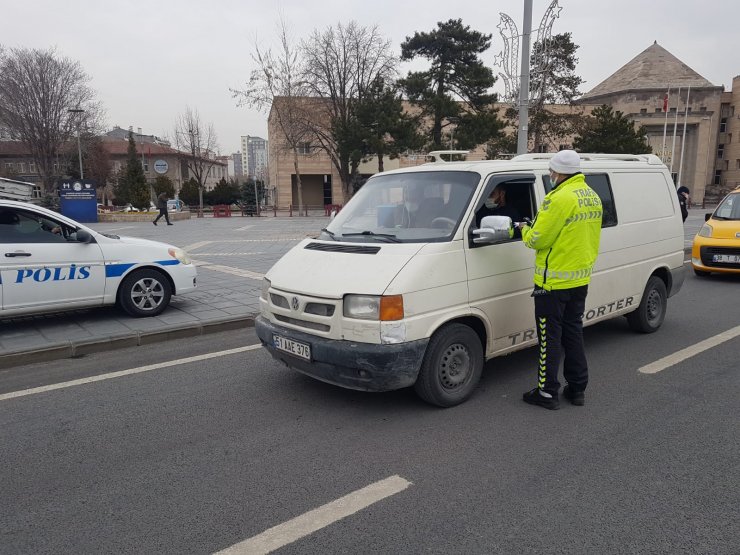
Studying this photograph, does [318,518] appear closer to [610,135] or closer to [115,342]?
[115,342]

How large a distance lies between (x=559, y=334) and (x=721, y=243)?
774 centimetres

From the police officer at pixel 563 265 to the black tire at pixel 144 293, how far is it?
540 centimetres

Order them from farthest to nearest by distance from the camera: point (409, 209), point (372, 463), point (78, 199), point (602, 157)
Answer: point (78, 199), point (602, 157), point (409, 209), point (372, 463)

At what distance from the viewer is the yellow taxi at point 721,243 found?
988 centimetres

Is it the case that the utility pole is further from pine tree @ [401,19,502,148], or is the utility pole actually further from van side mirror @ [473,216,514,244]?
pine tree @ [401,19,502,148]

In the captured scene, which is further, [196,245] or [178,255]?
[196,245]

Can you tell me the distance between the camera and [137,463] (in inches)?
142

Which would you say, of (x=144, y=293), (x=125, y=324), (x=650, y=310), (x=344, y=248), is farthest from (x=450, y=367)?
(x=144, y=293)

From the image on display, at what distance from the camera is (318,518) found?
292 cm

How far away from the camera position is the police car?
254 inches

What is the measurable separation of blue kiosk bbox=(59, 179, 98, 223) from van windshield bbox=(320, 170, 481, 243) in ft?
88.7

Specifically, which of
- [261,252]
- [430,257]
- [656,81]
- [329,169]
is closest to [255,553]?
[430,257]

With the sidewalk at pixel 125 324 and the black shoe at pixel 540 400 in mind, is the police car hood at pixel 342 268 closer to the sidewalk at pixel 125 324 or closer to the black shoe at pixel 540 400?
the black shoe at pixel 540 400

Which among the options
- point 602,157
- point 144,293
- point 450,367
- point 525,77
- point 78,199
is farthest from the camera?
point 78,199
